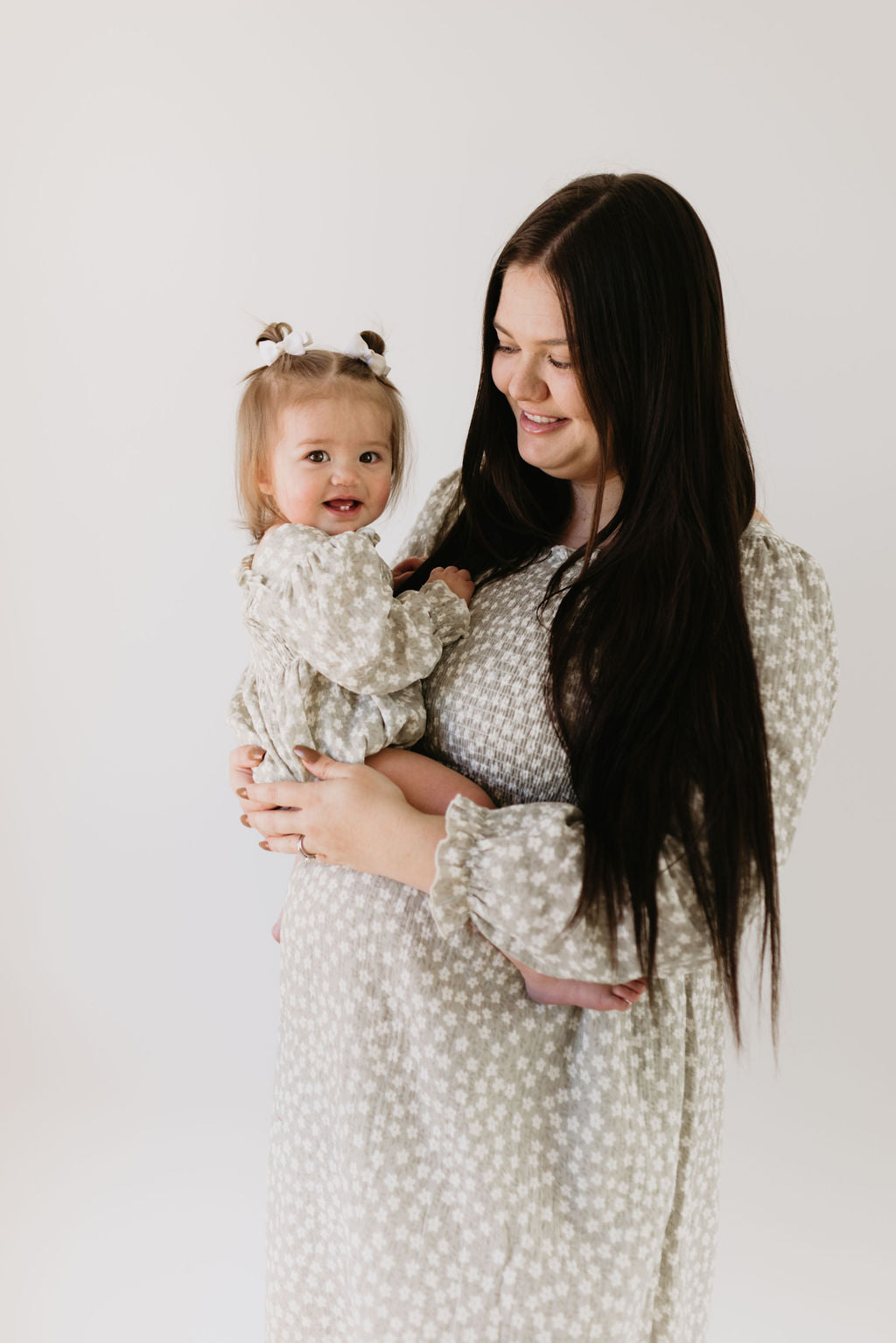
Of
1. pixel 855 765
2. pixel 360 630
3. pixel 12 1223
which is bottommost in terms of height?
pixel 12 1223

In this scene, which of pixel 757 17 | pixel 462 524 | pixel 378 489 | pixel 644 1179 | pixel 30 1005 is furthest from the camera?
pixel 30 1005

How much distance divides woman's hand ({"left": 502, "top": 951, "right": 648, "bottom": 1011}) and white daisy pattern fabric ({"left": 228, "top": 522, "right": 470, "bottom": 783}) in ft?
1.07

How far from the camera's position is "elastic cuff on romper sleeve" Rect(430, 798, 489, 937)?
1135 millimetres

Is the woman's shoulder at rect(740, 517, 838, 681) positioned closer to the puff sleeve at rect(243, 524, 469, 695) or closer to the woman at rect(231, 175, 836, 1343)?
the woman at rect(231, 175, 836, 1343)

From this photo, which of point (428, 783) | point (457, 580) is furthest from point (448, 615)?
point (428, 783)

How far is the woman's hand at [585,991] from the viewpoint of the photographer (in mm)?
1187

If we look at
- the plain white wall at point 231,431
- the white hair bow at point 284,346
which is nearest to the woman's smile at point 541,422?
the white hair bow at point 284,346

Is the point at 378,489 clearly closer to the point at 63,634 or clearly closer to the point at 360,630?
the point at 360,630

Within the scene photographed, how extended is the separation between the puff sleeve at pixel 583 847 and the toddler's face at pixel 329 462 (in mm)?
501

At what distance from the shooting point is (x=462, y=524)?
162 centimetres

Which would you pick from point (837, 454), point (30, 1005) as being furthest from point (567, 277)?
point (30, 1005)

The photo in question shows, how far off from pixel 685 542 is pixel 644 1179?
0.71 meters

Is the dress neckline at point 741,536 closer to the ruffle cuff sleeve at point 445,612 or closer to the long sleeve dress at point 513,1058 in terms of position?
the long sleeve dress at point 513,1058

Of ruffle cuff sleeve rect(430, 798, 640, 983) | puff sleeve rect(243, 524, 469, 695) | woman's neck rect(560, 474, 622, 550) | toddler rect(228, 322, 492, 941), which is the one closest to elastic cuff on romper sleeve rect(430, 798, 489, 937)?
ruffle cuff sleeve rect(430, 798, 640, 983)
